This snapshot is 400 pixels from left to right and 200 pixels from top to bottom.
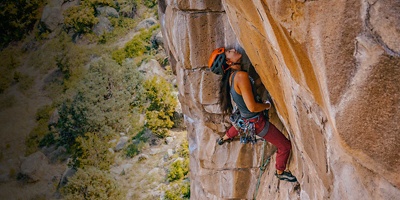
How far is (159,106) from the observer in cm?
1588

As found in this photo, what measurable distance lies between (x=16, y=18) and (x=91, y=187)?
18047 mm

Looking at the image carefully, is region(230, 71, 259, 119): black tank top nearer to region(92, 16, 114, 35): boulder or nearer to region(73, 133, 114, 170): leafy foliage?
region(73, 133, 114, 170): leafy foliage

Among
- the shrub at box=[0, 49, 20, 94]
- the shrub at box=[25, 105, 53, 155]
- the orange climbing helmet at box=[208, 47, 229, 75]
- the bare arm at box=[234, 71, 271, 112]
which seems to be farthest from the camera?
the shrub at box=[0, 49, 20, 94]

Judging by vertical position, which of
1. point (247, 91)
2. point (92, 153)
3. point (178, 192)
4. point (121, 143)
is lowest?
point (178, 192)

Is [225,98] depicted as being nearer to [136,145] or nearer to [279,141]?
[279,141]

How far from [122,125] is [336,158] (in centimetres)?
1420

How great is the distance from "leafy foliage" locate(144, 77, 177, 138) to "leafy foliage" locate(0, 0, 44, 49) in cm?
1315

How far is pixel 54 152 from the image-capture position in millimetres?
15562

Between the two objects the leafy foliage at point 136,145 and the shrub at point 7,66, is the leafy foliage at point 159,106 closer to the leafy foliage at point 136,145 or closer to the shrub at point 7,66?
the leafy foliage at point 136,145

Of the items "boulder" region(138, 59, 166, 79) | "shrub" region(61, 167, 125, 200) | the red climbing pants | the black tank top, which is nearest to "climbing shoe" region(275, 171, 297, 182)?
the red climbing pants

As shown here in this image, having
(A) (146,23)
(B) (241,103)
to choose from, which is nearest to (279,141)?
(B) (241,103)

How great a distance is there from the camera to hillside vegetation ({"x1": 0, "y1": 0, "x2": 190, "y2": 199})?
43.7 ft

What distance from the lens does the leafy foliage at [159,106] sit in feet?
49.2

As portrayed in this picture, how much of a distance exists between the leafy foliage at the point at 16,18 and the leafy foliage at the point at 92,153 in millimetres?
13509
